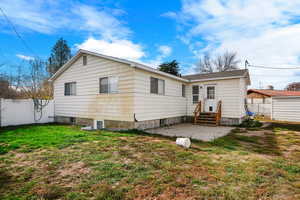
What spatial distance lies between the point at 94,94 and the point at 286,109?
15.4 meters

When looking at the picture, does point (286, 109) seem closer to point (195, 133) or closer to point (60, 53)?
point (195, 133)

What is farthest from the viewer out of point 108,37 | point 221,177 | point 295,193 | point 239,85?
point 108,37

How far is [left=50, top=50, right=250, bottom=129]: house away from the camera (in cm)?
766

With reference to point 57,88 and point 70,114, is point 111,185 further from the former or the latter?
point 57,88

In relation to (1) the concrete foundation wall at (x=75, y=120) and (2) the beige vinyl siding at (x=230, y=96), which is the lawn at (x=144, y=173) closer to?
(1) the concrete foundation wall at (x=75, y=120)

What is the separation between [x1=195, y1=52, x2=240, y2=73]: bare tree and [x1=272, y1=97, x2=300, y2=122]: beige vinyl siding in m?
14.4

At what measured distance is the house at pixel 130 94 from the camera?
766cm

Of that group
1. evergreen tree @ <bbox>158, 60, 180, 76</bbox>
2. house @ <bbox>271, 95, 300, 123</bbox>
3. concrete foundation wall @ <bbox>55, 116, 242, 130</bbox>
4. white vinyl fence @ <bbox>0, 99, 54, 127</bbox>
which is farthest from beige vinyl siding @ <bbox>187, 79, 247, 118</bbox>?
white vinyl fence @ <bbox>0, 99, 54, 127</bbox>

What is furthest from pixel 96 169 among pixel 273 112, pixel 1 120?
pixel 273 112

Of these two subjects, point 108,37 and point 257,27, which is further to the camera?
point 108,37

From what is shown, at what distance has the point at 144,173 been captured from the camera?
3.01 m

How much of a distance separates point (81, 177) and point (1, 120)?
9.71 m

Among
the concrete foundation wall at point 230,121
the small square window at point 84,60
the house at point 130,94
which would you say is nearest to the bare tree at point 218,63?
the house at point 130,94

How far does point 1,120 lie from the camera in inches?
355
